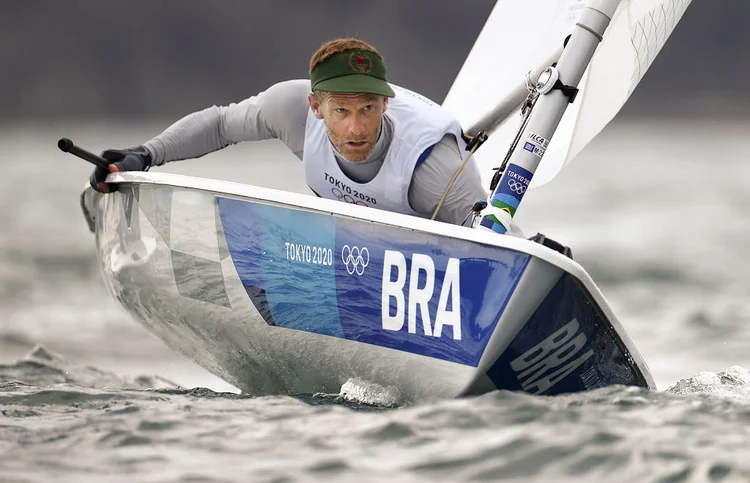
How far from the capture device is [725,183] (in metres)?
13.8

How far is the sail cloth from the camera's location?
3.49 meters

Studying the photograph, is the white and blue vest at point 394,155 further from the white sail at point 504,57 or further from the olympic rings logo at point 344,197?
the white sail at point 504,57

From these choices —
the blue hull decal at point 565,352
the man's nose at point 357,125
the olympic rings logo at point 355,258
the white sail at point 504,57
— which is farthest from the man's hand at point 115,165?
the white sail at point 504,57

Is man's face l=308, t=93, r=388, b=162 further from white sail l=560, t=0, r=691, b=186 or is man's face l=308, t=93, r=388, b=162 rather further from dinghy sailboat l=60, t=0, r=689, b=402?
white sail l=560, t=0, r=691, b=186

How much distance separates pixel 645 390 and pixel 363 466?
0.84m

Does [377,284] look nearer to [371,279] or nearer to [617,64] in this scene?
[371,279]

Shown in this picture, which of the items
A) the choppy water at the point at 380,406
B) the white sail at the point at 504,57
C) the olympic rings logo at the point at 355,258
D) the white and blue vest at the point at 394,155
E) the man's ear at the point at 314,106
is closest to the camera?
the choppy water at the point at 380,406

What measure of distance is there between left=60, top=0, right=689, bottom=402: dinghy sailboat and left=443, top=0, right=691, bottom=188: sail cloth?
10 millimetres

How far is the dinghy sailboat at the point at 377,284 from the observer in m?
2.51

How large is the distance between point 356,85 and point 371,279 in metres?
0.61

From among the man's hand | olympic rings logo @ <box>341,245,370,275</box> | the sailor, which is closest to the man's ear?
the sailor

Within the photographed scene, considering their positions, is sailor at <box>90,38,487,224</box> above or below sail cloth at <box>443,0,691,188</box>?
below

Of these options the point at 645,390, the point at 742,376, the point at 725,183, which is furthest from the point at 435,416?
the point at 725,183

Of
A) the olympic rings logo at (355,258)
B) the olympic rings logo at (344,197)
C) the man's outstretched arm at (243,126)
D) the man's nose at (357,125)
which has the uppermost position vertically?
the man's outstretched arm at (243,126)
